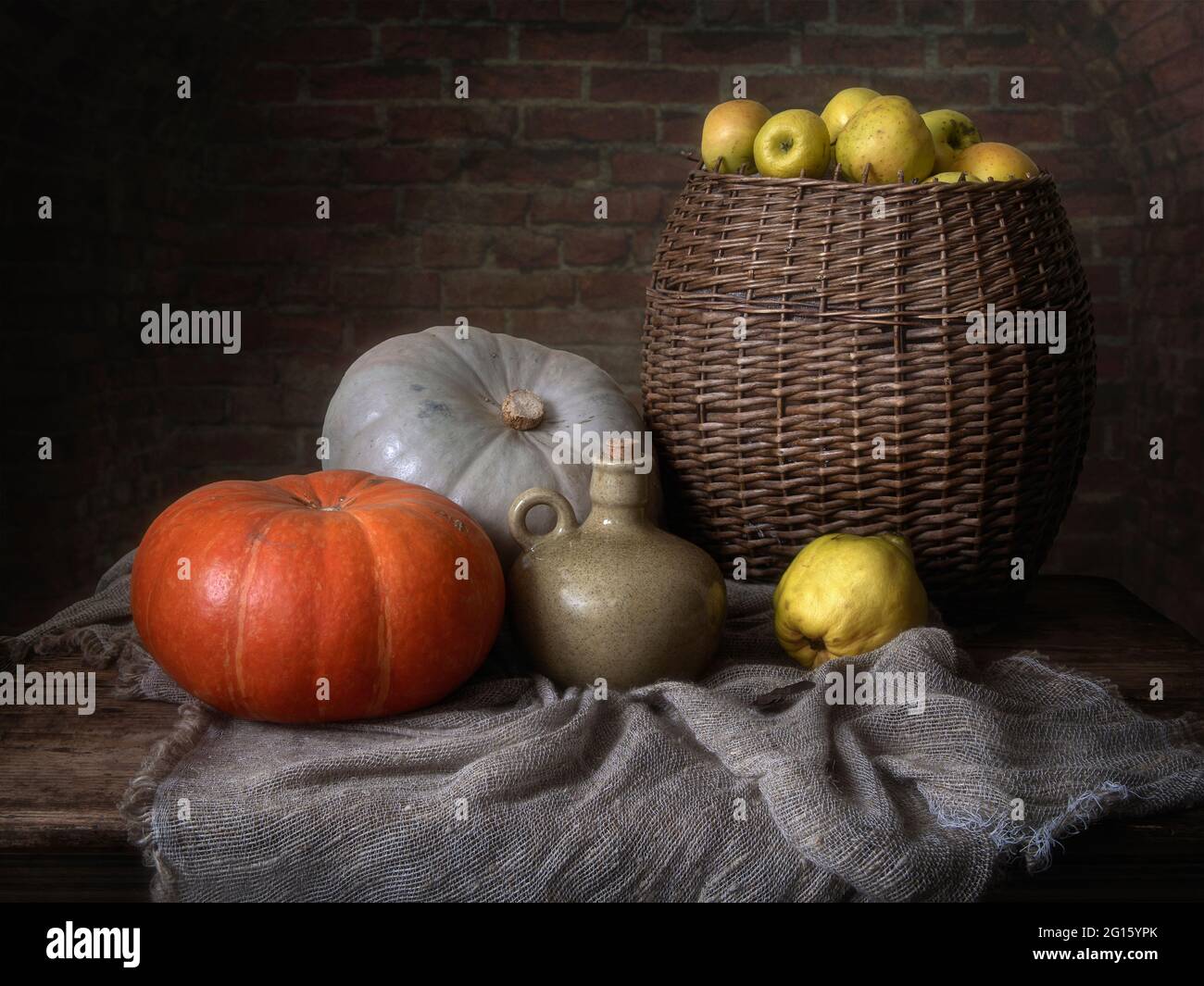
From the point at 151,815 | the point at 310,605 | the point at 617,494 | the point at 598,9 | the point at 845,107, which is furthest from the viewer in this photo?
the point at 598,9

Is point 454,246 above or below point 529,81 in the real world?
below

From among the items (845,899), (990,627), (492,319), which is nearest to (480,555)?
(845,899)

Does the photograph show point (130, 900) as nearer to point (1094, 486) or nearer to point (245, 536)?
point (245, 536)

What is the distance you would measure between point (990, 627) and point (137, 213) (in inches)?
63.2

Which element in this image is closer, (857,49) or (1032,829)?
(1032,829)

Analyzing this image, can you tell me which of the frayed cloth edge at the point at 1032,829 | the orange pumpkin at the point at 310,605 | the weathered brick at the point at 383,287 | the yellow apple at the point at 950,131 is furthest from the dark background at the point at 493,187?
the frayed cloth edge at the point at 1032,829

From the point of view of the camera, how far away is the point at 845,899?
846mm

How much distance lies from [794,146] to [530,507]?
Answer: 0.47 m

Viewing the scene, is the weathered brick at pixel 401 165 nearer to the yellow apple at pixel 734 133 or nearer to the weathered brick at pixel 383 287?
the weathered brick at pixel 383 287

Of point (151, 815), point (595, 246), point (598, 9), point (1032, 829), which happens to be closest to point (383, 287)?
point (595, 246)

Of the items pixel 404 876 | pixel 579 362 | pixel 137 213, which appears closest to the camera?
pixel 404 876

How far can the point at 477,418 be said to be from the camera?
1285mm

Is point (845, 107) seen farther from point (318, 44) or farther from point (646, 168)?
point (318, 44)

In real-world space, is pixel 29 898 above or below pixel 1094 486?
below
